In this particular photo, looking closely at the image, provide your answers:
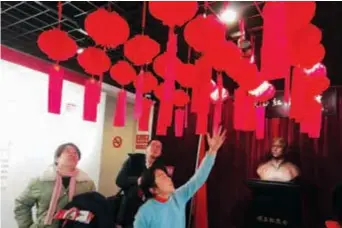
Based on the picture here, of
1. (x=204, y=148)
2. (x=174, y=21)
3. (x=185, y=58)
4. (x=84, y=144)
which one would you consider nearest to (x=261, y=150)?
(x=204, y=148)

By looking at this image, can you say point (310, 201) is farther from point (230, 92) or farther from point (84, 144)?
point (84, 144)

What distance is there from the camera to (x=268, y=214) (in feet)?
11.3

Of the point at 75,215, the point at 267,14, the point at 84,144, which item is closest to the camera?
the point at 267,14

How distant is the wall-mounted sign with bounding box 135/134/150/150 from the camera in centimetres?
690

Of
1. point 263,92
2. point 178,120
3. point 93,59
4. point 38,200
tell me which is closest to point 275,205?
point 263,92

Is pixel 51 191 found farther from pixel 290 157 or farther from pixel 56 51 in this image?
pixel 290 157

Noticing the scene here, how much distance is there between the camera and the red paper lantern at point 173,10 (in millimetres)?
1451

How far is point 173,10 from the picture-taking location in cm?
Answer: 146

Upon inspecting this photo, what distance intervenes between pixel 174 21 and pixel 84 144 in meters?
3.69

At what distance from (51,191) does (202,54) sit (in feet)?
4.76

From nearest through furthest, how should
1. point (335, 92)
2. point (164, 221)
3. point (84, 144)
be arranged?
point (164, 221)
point (335, 92)
point (84, 144)

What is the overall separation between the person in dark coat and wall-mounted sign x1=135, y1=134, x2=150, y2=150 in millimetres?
4553

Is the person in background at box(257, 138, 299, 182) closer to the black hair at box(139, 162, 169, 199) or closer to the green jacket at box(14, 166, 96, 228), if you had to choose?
the black hair at box(139, 162, 169, 199)

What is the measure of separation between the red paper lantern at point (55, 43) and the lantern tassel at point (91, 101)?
28cm
